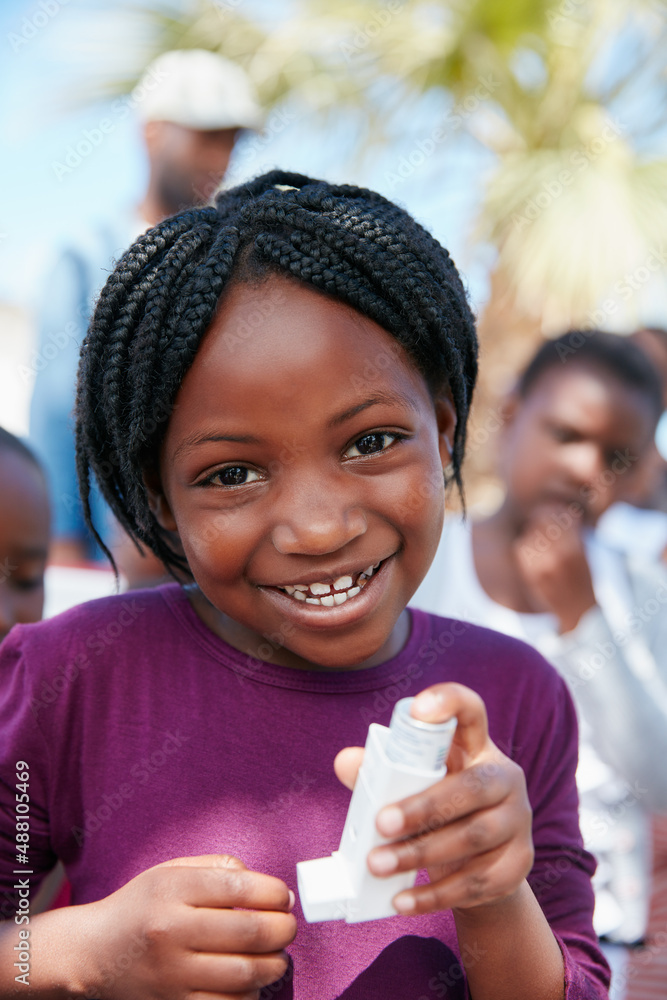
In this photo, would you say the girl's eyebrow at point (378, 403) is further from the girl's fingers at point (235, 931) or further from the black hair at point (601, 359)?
the black hair at point (601, 359)

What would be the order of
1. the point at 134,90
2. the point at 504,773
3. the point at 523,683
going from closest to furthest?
the point at 504,773
the point at 523,683
the point at 134,90

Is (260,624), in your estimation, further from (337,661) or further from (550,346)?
(550,346)

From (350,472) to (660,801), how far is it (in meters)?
1.81

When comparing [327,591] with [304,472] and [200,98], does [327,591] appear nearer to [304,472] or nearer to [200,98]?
[304,472]

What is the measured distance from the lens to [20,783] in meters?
1.04

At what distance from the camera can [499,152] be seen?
6004mm

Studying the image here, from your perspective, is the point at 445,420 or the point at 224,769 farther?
the point at 445,420

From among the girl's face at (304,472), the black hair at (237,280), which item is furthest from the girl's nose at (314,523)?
the black hair at (237,280)

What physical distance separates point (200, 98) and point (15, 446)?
2093 millimetres

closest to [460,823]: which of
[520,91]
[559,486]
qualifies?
[559,486]

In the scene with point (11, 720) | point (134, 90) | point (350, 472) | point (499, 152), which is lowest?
point (11, 720)

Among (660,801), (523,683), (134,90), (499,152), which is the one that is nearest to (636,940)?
(660,801)

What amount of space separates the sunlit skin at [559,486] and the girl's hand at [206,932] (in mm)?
1675

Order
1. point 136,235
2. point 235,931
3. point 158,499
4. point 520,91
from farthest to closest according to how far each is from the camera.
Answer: point 520,91
point 136,235
point 158,499
point 235,931
